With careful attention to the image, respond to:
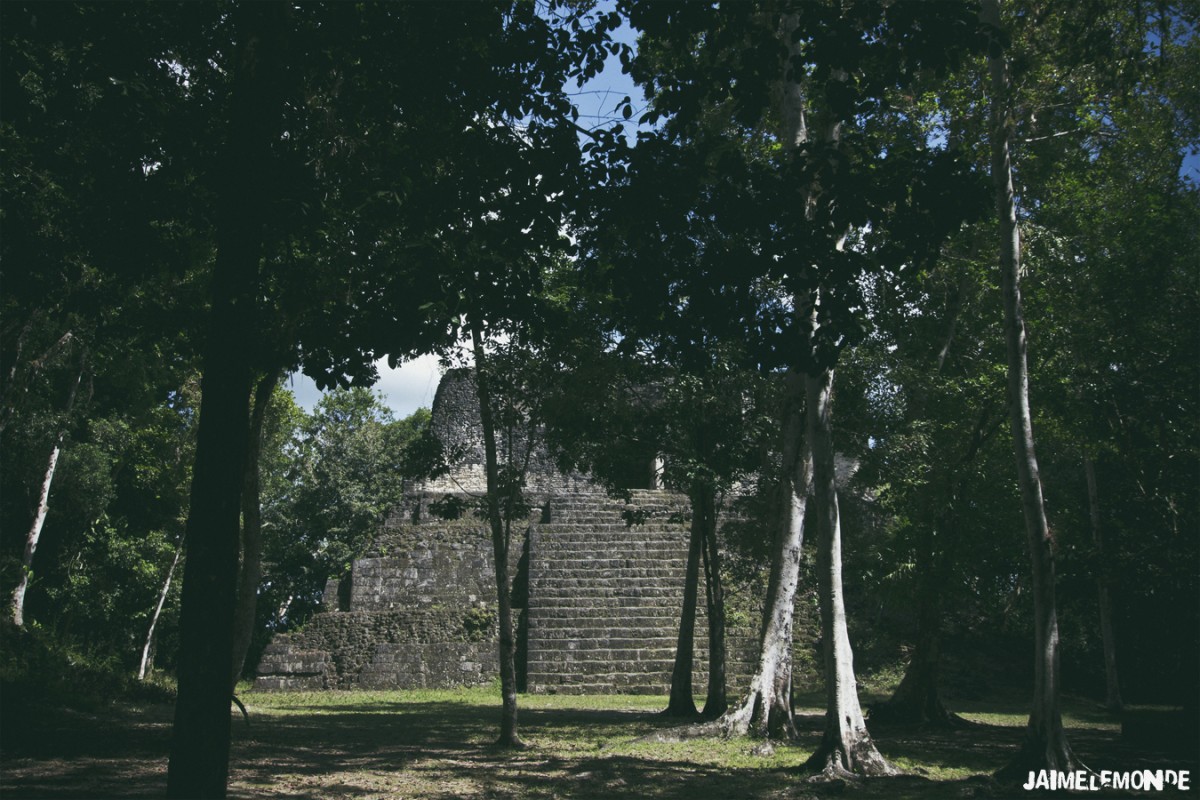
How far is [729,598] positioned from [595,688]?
3.56 m


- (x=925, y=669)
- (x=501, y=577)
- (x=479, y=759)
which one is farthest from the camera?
(x=925, y=669)

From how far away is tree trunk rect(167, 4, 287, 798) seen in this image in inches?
183

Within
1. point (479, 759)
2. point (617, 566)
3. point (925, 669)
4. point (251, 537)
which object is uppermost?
point (617, 566)

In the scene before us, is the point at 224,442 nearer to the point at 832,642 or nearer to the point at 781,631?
the point at 832,642

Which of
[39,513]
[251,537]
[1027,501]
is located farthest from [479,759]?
[39,513]

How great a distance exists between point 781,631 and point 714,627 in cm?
313

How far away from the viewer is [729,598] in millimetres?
20078

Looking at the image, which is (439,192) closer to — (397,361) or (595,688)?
(397,361)

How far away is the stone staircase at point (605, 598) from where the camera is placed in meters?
18.2

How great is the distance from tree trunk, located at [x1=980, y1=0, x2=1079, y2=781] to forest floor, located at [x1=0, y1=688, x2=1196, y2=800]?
41cm

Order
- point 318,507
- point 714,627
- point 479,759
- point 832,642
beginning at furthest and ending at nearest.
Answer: point 318,507 < point 714,627 < point 479,759 < point 832,642

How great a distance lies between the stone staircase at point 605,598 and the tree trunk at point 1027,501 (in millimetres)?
9280

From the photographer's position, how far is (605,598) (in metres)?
19.7

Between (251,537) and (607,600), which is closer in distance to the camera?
(251,537)
